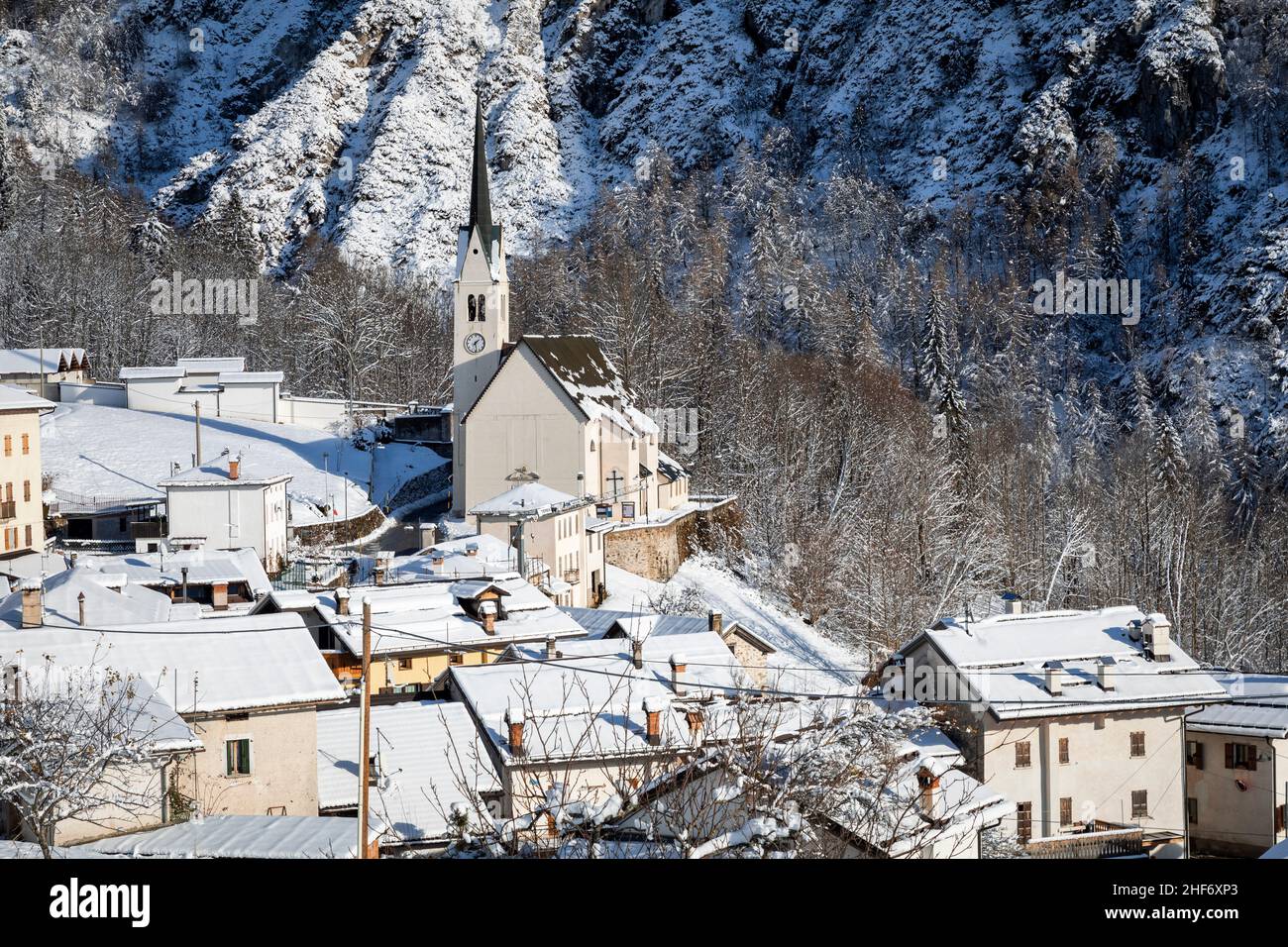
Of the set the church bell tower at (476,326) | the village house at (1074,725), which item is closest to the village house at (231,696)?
the village house at (1074,725)

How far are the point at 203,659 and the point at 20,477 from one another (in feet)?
89.7

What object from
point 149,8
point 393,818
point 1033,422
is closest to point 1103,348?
point 1033,422

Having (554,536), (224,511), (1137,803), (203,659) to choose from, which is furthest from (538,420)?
(203,659)

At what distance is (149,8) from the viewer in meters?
182

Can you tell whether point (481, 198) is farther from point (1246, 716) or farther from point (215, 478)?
point (1246, 716)

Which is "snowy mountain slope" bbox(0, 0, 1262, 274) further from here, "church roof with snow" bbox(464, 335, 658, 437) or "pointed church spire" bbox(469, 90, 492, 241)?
"church roof with snow" bbox(464, 335, 658, 437)

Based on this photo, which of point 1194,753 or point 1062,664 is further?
point 1062,664

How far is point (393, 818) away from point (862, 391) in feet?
186

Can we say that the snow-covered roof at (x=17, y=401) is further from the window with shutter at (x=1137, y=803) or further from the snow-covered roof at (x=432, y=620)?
the window with shutter at (x=1137, y=803)

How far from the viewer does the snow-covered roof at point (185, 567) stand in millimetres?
35938

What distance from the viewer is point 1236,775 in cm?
3017

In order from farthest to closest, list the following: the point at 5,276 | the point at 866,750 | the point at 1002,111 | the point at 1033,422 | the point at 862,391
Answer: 1. the point at 1002,111
2. the point at 1033,422
3. the point at 5,276
4. the point at 862,391
5. the point at 866,750

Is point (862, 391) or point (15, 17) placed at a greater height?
point (15, 17)
